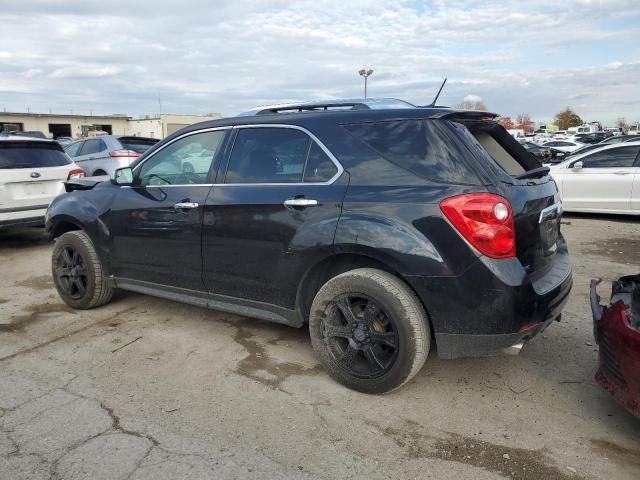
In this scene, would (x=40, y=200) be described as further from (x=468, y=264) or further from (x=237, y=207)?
(x=468, y=264)

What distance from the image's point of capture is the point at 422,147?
126 inches

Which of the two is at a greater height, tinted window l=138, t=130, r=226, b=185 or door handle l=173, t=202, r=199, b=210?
tinted window l=138, t=130, r=226, b=185

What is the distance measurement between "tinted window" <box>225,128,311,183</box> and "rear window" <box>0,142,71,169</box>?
496cm

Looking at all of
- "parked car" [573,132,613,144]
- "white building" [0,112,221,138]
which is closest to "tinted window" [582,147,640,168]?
"parked car" [573,132,613,144]

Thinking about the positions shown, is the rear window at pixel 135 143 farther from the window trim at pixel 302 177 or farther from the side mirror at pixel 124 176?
the window trim at pixel 302 177

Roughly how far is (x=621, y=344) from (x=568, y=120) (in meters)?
115

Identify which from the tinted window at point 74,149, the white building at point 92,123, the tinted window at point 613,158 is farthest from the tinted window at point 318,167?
the white building at point 92,123

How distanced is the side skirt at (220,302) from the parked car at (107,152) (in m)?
8.01

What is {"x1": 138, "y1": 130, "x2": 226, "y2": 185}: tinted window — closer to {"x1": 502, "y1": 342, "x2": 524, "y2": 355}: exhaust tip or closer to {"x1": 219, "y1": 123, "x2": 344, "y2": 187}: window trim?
{"x1": 219, "y1": 123, "x2": 344, "y2": 187}: window trim

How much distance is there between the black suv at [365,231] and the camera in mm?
2988

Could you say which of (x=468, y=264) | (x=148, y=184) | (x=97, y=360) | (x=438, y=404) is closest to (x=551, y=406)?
(x=438, y=404)

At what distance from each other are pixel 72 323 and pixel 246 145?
2375 mm

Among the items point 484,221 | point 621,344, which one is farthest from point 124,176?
point 621,344

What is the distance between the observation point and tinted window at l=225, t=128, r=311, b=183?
3.64 meters
